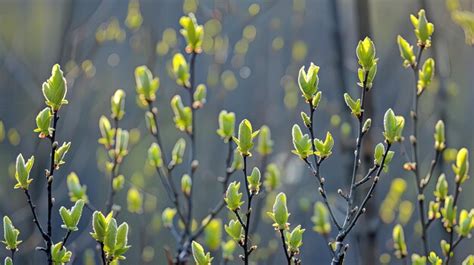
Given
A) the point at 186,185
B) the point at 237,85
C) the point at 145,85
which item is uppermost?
the point at 145,85

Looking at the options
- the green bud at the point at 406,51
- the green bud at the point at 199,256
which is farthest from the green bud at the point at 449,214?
the green bud at the point at 199,256

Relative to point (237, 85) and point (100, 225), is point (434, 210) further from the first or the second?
point (237, 85)

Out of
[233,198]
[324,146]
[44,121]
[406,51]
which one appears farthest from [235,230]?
[406,51]

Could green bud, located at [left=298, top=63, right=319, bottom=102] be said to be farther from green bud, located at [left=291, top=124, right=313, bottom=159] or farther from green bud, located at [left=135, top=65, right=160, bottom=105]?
green bud, located at [left=135, top=65, right=160, bottom=105]

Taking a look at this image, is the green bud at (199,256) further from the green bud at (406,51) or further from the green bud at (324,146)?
the green bud at (406,51)

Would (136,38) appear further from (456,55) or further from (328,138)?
(456,55)

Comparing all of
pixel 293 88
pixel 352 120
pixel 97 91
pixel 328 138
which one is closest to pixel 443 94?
pixel 352 120

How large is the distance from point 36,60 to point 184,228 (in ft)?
11.2

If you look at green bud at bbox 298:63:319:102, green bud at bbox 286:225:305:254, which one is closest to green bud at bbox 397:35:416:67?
green bud at bbox 298:63:319:102

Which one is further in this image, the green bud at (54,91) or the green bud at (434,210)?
the green bud at (434,210)

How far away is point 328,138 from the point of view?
3.02 ft

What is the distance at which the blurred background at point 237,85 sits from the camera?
6.38 feet

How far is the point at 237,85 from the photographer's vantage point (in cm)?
305

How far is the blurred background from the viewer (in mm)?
1943
